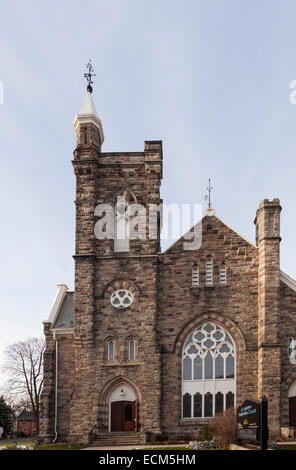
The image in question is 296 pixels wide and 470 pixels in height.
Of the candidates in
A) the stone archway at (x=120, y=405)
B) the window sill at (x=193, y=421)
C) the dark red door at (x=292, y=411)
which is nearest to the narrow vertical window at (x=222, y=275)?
the dark red door at (x=292, y=411)

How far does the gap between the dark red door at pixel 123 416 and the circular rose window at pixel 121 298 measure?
5337 millimetres

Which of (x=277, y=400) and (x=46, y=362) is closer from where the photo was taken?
(x=277, y=400)

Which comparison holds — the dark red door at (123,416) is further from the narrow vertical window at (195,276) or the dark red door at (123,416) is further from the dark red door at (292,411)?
the dark red door at (292,411)

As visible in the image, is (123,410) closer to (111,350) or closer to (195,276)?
(111,350)

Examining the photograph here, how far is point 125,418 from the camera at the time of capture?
1406 inches

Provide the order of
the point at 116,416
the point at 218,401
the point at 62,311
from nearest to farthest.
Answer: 1. the point at 218,401
2. the point at 116,416
3. the point at 62,311

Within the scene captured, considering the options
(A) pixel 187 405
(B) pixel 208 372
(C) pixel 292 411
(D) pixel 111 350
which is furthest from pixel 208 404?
(D) pixel 111 350

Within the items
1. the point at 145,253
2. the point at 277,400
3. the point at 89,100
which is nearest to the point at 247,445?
the point at 277,400

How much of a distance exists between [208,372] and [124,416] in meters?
5.16

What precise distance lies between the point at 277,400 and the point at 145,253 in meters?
10.7

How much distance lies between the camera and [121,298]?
37000 mm

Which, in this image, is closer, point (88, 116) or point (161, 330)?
point (161, 330)

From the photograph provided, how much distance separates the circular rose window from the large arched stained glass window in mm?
3921

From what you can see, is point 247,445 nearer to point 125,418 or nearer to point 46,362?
point 125,418
